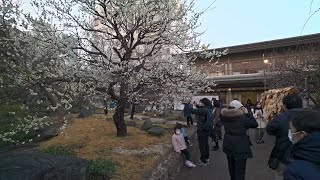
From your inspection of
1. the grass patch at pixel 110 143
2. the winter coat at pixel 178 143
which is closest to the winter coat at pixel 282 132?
the grass patch at pixel 110 143

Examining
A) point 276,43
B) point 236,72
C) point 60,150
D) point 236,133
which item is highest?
point 276,43

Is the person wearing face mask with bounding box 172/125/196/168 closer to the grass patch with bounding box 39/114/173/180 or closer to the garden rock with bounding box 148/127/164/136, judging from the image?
the grass patch with bounding box 39/114/173/180

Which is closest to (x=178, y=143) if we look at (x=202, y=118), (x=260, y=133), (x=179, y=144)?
(x=179, y=144)

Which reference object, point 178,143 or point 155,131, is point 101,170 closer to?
point 178,143

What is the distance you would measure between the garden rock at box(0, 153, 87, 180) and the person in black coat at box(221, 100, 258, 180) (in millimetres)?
2803

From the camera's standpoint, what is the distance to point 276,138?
514 centimetres

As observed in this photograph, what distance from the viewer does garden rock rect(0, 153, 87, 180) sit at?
4406mm

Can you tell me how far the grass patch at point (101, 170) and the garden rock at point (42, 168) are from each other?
0.69 metres

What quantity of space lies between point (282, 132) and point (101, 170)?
151 inches

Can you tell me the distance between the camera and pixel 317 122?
102 inches

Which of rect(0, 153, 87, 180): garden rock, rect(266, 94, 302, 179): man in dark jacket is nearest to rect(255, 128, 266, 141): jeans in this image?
rect(266, 94, 302, 179): man in dark jacket

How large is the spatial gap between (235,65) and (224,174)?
97.3ft

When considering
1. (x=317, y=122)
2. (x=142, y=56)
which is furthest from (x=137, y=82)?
(x=317, y=122)

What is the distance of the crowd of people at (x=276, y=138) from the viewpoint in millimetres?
2459
